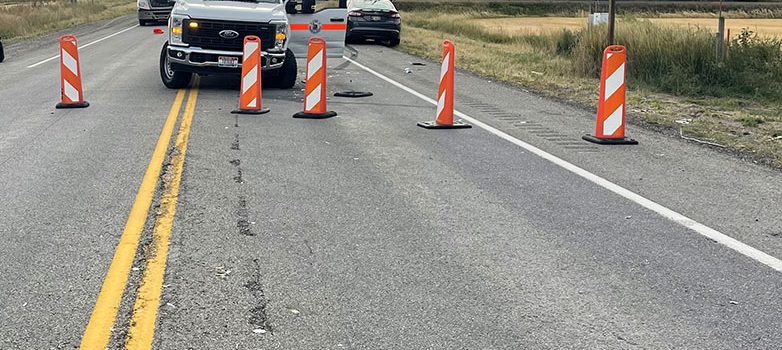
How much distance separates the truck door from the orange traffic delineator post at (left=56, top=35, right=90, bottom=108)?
161 inches

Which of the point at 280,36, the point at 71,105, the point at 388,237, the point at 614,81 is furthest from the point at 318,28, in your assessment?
the point at 388,237

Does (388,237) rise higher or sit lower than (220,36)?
lower

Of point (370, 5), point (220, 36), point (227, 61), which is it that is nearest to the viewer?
point (227, 61)

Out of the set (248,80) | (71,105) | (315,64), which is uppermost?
(315,64)

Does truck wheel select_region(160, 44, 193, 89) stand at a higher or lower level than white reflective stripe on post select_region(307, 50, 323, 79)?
lower

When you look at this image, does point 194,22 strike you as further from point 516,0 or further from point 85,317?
point 516,0

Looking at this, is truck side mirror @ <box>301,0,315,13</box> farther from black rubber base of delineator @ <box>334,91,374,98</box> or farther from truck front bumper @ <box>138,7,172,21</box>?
truck front bumper @ <box>138,7,172,21</box>

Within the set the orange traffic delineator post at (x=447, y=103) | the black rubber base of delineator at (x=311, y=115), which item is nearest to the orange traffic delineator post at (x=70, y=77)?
the black rubber base of delineator at (x=311, y=115)

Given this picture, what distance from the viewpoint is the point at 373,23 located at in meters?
30.0

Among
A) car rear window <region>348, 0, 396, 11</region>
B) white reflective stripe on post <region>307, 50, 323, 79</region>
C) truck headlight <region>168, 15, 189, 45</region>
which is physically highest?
car rear window <region>348, 0, 396, 11</region>

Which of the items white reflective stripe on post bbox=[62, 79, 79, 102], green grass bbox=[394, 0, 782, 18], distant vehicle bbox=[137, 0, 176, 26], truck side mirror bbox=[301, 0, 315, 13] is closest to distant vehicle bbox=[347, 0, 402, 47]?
truck side mirror bbox=[301, 0, 315, 13]

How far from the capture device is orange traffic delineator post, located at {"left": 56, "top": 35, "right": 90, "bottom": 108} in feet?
44.9

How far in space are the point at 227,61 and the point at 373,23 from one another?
14796 millimetres

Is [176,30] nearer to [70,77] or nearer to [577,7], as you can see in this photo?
[70,77]
